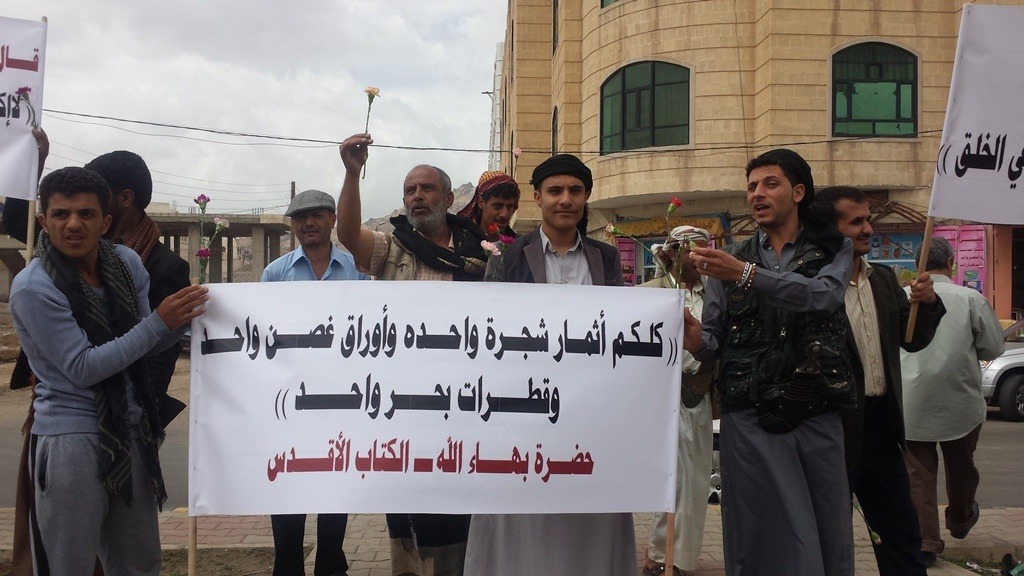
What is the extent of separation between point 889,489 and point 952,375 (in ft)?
5.63

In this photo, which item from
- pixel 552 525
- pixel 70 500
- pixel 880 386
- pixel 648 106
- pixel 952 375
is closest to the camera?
pixel 70 500

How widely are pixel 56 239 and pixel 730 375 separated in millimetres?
2607

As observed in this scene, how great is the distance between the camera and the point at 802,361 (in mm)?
3473

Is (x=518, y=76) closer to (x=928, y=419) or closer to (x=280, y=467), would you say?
(x=928, y=419)

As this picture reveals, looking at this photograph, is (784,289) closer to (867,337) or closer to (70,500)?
(867,337)

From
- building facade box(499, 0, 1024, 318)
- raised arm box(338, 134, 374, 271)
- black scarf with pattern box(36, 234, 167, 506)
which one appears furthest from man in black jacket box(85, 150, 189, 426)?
building facade box(499, 0, 1024, 318)

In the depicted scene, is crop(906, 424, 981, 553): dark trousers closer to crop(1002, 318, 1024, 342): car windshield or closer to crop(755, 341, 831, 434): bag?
crop(755, 341, 831, 434): bag

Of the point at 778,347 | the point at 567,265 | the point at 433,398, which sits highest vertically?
the point at 567,265

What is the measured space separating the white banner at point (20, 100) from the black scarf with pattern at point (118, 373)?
1.54 meters

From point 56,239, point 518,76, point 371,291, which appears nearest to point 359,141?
point 371,291

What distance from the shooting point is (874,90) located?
20141 millimetres

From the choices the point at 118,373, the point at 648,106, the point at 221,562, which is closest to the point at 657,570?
the point at 221,562

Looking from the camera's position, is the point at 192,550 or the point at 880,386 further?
the point at 880,386

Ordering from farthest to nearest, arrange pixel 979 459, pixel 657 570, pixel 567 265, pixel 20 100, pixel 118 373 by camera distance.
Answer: pixel 979 459, pixel 657 570, pixel 20 100, pixel 567 265, pixel 118 373
